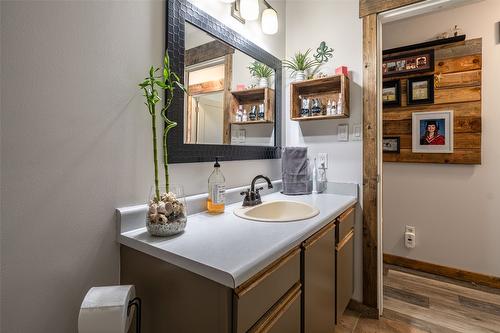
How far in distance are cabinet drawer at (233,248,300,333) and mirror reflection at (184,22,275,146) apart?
75cm

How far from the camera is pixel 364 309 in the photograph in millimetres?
1777

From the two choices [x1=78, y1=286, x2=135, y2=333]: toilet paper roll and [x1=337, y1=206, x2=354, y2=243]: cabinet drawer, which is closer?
[x1=78, y1=286, x2=135, y2=333]: toilet paper roll

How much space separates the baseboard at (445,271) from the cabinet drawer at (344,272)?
1.07 meters

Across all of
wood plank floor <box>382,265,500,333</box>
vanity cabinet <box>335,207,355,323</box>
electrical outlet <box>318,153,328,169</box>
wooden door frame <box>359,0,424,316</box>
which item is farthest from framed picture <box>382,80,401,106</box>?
wood plank floor <box>382,265,500,333</box>

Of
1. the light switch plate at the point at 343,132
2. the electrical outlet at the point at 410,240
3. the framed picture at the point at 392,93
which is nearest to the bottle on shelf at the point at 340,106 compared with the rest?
the light switch plate at the point at 343,132

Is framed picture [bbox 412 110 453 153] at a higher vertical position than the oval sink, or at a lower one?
higher

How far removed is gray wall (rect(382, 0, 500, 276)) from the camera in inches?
83.9

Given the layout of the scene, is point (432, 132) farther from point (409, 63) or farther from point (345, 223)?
point (345, 223)

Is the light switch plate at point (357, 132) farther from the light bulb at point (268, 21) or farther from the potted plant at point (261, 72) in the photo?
the light bulb at point (268, 21)

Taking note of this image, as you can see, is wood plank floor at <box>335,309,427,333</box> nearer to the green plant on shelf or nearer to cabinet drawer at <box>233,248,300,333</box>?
cabinet drawer at <box>233,248,300,333</box>

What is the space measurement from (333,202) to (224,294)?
1.07m

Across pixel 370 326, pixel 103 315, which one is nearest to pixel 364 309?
pixel 370 326

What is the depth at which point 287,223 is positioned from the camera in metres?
1.12

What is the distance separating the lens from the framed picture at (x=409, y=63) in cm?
236
